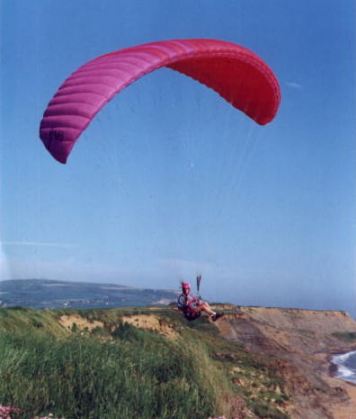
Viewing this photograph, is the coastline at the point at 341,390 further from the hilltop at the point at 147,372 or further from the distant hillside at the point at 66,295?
the distant hillside at the point at 66,295

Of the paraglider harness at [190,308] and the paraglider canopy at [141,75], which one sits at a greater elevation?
the paraglider canopy at [141,75]

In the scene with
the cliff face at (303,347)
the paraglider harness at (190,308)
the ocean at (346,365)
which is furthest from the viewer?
the ocean at (346,365)

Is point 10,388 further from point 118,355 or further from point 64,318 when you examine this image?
point 64,318

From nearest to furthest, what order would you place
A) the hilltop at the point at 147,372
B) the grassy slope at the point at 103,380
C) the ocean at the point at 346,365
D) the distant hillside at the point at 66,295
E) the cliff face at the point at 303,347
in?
the grassy slope at the point at 103,380
the hilltop at the point at 147,372
the cliff face at the point at 303,347
the ocean at the point at 346,365
the distant hillside at the point at 66,295

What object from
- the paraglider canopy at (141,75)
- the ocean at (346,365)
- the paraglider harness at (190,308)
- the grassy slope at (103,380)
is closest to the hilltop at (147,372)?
the grassy slope at (103,380)

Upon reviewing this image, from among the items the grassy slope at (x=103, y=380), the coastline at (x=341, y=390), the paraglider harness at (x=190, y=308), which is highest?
the paraglider harness at (x=190, y=308)

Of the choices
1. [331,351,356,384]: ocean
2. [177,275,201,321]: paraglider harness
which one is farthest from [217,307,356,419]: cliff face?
[177,275,201,321]: paraglider harness

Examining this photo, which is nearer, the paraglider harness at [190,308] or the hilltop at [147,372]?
the hilltop at [147,372]
